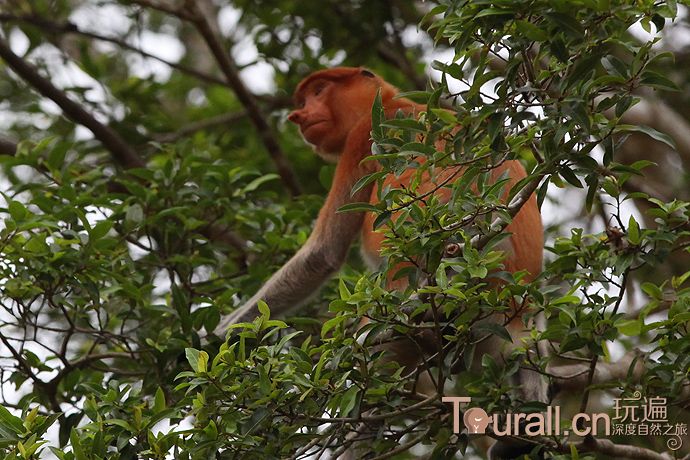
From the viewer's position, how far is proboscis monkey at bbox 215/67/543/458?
3.01 m

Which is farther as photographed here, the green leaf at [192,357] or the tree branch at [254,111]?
the tree branch at [254,111]

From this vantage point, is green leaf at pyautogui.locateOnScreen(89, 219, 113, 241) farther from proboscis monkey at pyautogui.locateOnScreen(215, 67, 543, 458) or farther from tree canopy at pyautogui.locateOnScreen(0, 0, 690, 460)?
proboscis monkey at pyautogui.locateOnScreen(215, 67, 543, 458)

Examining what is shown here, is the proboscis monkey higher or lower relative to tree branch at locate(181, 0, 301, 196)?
lower

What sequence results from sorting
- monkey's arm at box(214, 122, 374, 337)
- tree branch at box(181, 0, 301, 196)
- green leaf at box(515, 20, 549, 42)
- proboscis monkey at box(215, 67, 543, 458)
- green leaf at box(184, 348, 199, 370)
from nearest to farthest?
green leaf at box(515, 20, 549, 42)
green leaf at box(184, 348, 199, 370)
proboscis monkey at box(215, 67, 543, 458)
monkey's arm at box(214, 122, 374, 337)
tree branch at box(181, 0, 301, 196)

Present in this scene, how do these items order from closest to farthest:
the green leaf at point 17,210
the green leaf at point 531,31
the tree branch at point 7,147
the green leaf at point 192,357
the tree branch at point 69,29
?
the green leaf at point 531,31
the green leaf at point 192,357
the green leaf at point 17,210
the tree branch at point 7,147
the tree branch at point 69,29

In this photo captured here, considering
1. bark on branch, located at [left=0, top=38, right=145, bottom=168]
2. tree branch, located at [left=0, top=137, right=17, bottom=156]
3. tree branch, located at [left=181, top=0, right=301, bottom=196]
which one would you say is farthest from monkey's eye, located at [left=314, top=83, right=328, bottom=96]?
tree branch, located at [left=0, top=137, right=17, bottom=156]

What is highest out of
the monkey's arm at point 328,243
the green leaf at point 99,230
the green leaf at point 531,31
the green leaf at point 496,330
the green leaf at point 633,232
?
the monkey's arm at point 328,243

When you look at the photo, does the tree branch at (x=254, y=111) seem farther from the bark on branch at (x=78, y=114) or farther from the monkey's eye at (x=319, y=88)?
the monkey's eye at (x=319, y=88)

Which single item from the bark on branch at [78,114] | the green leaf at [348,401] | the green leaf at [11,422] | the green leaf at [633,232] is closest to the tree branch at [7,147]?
the bark on branch at [78,114]

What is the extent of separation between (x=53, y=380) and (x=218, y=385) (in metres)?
1.03

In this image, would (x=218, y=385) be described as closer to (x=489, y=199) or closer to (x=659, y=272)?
(x=489, y=199)

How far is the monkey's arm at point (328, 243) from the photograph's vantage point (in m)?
3.44

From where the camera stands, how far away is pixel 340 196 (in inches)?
136

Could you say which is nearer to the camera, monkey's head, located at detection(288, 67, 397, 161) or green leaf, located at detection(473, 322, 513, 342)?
green leaf, located at detection(473, 322, 513, 342)
